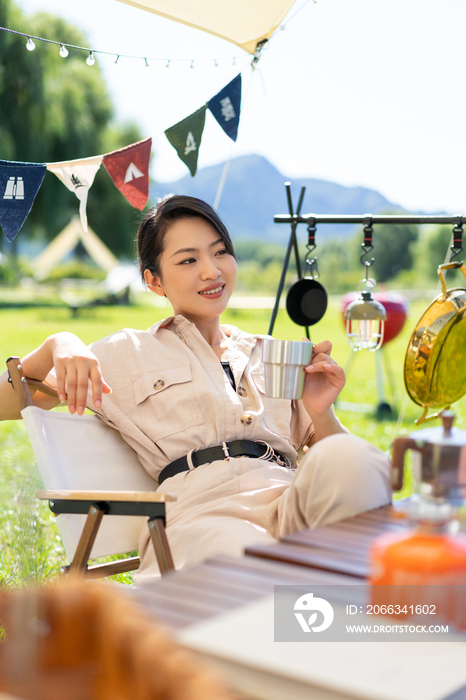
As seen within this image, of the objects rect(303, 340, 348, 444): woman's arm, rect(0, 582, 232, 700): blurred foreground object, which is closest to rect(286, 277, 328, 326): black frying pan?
rect(303, 340, 348, 444): woman's arm

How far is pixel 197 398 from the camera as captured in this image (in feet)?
6.43

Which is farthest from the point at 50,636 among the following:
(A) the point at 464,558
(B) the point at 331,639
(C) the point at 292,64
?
(C) the point at 292,64

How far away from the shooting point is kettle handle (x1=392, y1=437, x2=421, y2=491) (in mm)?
1019

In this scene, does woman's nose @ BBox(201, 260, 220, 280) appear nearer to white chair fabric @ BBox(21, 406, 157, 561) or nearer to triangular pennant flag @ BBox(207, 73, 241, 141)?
white chair fabric @ BBox(21, 406, 157, 561)

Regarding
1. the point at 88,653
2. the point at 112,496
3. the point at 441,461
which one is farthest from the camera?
the point at 112,496

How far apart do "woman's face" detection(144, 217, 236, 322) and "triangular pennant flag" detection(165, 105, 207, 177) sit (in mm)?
747

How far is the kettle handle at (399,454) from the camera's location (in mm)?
1019

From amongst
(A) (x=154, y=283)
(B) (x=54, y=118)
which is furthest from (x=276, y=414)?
(B) (x=54, y=118)

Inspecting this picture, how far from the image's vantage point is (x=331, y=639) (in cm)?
82

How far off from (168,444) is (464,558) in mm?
1176

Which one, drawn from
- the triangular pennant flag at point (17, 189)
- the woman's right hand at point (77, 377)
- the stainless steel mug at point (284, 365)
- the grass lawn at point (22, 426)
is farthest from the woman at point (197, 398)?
the triangular pennant flag at point (17, 189)

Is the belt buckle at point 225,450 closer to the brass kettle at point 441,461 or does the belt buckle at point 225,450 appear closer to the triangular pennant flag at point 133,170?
the brass kettle at point 441,461

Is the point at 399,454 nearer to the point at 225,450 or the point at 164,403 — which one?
the point at 225,450

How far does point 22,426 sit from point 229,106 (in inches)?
141
